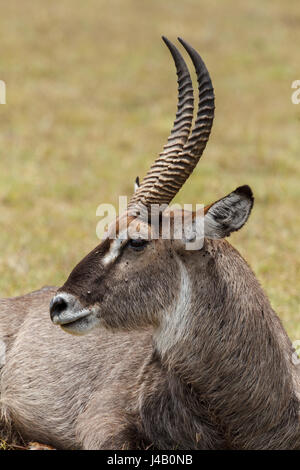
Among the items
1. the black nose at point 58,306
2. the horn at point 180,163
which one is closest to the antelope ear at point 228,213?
the horn at point 180,163

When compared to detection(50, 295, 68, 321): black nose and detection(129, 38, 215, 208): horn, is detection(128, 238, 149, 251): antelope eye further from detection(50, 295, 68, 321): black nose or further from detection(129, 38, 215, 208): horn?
detection(50, 295, 68, 321): black nose

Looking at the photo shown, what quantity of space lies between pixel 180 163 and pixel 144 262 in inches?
25.9

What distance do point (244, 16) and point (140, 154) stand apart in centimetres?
1407

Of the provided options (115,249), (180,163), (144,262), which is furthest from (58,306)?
(180,163)

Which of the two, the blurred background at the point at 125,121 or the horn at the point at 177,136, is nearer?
the horn at the point at 177,136

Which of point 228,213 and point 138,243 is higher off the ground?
point 228,213

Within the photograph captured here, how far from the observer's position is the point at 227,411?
5.16 meters

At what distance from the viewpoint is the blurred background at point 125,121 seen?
1096cm

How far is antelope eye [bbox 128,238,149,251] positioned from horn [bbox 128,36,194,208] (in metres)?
0.26

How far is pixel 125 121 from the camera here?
19.5 m

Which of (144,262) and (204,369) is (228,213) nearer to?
(144,262)

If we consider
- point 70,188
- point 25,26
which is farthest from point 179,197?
point 25,26

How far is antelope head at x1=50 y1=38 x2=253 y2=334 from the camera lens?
5.03 meters

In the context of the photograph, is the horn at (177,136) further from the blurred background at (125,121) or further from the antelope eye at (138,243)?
the blurred background at (125,121)
